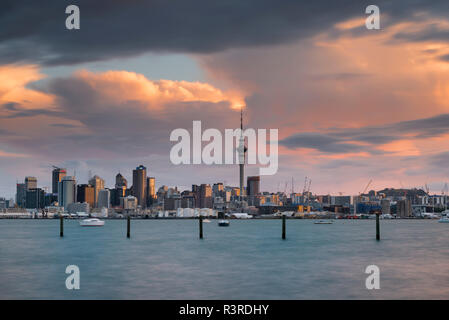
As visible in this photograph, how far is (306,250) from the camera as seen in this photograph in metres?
102

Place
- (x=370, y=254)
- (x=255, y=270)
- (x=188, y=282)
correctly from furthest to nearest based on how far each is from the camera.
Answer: (x=370, y=254) → (x=255, y=270) → (x=188, y=282)

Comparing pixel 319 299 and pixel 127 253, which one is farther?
pixel 127 253
